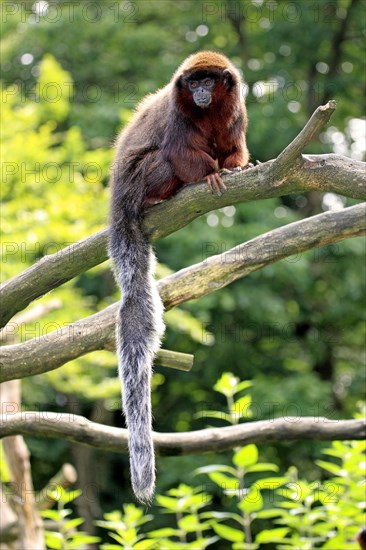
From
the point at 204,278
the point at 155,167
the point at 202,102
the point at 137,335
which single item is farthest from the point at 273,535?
the point at 202,102

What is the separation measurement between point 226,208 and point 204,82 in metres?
6.46

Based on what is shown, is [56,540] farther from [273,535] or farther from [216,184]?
[216,184]

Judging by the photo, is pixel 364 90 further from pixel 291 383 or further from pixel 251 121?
pixel 291 383

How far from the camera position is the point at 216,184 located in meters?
3.46

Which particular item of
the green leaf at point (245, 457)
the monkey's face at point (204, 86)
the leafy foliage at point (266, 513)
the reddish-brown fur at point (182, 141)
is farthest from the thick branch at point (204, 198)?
the green leaf at point (245, 457)

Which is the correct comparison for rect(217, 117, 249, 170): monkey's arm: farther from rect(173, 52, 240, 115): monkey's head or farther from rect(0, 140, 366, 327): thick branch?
rect(0, 140, 366, 327): thick branch

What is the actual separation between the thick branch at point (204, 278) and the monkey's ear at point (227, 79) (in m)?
0.82

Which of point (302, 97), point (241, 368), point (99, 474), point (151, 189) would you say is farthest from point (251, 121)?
point (151, 189)

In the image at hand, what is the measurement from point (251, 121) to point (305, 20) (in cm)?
206

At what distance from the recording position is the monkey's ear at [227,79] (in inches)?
162

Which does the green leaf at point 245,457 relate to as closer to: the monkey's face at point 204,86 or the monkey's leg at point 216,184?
the monkey's leg at point 216,184

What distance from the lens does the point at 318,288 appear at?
12.1 metres

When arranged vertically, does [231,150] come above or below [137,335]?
above

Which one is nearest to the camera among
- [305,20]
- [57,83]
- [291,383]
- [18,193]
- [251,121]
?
[18,193]
